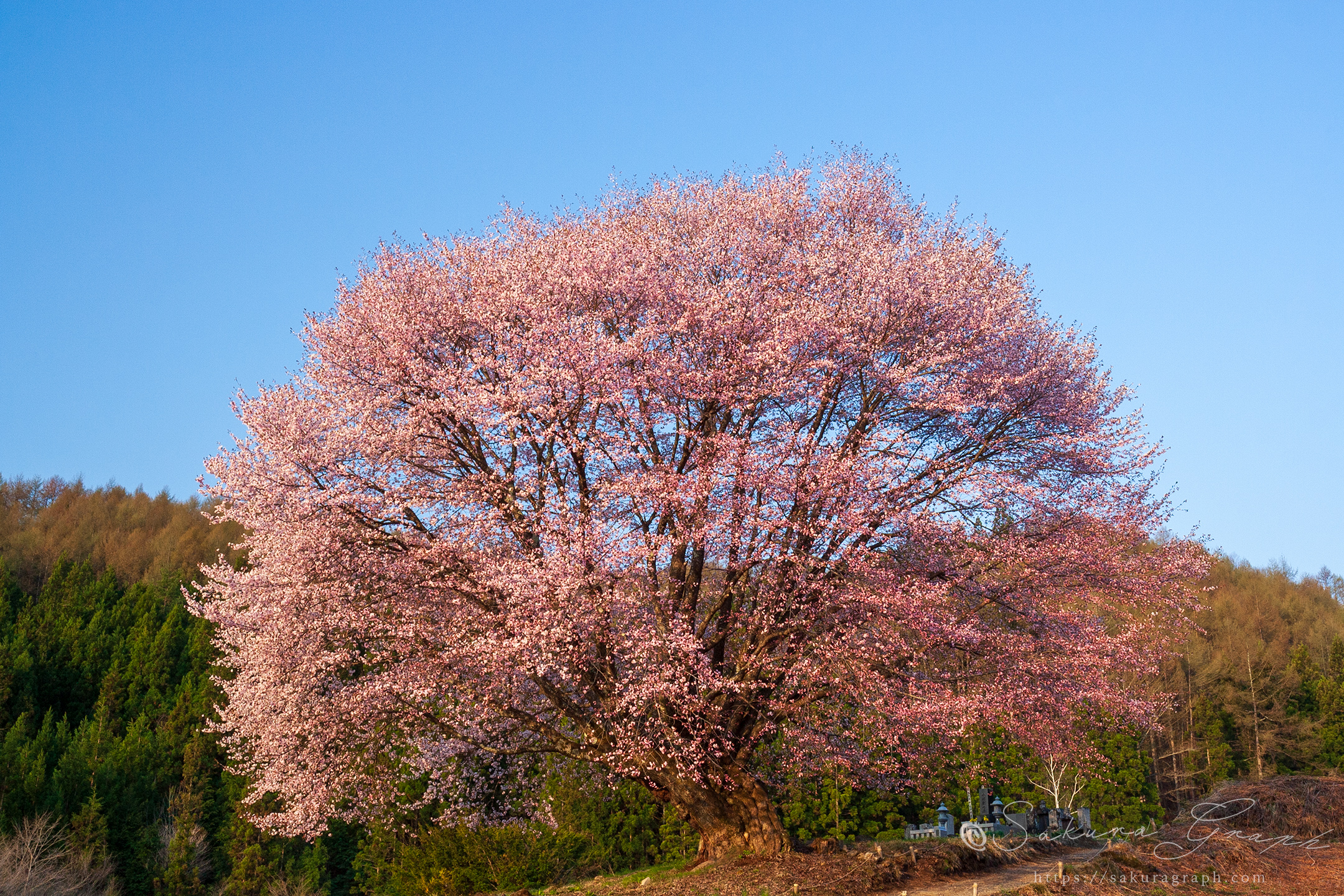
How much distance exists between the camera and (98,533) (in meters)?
86.8

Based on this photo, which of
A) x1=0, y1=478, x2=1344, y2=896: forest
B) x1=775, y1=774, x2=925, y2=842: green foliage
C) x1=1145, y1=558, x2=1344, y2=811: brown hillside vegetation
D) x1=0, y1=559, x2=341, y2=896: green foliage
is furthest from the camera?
x1=1145, y1=558, x2=1344, y2=811: brown hillside vegetation

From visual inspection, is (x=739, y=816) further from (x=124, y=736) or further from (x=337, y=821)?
(x=124, y=736)

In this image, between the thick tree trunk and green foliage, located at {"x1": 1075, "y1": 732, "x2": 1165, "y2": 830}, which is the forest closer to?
green foliage, located at {"x1": 1075, "y1": 732, "x2": 1165, "y2": 830}

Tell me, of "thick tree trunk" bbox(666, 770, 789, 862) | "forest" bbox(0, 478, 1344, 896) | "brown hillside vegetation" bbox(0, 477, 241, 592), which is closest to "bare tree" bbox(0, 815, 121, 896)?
"forest" bbox(0, 478, 1344, 896)

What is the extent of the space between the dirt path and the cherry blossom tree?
2.15 m

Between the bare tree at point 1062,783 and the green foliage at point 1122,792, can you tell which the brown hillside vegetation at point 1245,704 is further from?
the bare tree at point 1062,783

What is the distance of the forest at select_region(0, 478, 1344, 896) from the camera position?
28656 millimetres

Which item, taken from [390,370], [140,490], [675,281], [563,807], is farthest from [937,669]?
[140,490]

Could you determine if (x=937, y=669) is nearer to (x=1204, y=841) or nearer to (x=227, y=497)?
(x=1204, y=841)

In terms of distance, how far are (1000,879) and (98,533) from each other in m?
91.5

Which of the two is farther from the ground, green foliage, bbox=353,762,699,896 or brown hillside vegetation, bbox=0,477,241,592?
brown hillside vegetation, bbox=0,477,241,592

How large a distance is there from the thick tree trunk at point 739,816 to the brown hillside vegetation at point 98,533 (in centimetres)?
6718

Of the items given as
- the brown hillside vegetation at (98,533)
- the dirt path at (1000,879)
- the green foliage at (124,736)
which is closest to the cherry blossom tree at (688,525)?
the dirt path at (1000,879)

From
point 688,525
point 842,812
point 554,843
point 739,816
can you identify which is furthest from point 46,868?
point 842,812
